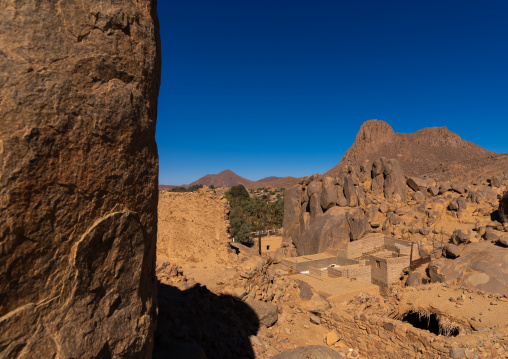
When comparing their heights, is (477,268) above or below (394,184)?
below

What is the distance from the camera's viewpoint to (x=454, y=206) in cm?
2095

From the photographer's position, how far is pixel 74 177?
1.97 meters

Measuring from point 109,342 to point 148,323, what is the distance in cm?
39

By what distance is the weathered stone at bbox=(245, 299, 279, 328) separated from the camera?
306 inches

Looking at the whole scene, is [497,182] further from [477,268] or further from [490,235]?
[477,268]

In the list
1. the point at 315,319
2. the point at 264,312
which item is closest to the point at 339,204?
the point at 315,319

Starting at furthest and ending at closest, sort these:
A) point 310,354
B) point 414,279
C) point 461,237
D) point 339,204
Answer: point 339,204
point 461,237
point 414,279
point 310,354

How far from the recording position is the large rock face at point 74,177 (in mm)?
1728

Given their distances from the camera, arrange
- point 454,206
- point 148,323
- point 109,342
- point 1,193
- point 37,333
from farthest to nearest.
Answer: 1. point 454,206
2. point 148,323
3. point 109,342
4. point 37,333
5. point 1,193

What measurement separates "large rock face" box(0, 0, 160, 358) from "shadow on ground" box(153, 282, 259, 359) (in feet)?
9.33

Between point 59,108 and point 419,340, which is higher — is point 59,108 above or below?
above

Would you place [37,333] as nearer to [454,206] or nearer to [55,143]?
[55,143]

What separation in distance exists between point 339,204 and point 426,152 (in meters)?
55.4

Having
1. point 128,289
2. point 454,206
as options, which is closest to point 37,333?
point 128,289
